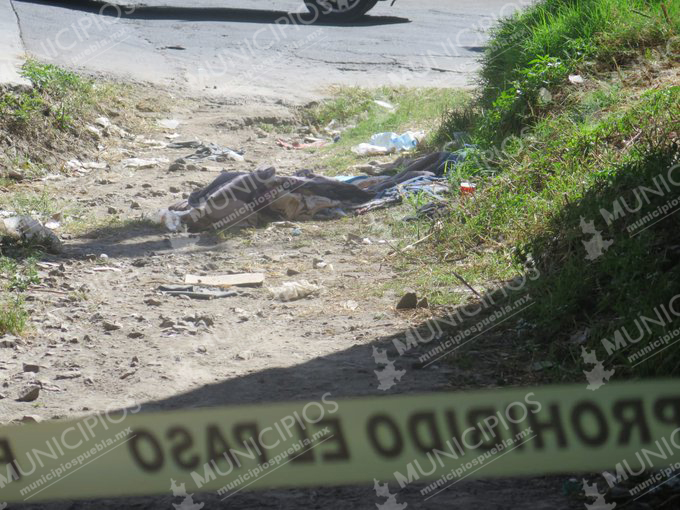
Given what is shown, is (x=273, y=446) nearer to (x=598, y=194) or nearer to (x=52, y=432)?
(x=52, y=432)

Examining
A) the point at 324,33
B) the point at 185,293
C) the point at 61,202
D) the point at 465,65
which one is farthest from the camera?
the point at 324,33

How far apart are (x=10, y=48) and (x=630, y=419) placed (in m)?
8.56

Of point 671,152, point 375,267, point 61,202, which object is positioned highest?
point 61,202

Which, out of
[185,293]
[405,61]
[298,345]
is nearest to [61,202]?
[185,293]

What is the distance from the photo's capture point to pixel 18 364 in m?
4.01

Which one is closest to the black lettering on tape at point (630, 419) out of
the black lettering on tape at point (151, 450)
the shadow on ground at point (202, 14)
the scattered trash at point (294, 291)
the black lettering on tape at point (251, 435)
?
the black lettering on tape at point (251, 435)

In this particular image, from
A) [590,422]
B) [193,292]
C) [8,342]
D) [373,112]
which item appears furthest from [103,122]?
[590,422]

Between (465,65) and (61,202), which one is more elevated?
(61,202)

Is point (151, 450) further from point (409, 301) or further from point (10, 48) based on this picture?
point (10, 48)

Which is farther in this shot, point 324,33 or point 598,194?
point 324,33

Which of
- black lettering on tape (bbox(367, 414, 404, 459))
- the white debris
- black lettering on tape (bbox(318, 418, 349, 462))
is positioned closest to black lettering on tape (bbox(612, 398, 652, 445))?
black lettering on tape (bbox(367, 414, 404, 459))

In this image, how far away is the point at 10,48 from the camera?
9.48 metres

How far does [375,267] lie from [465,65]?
253 inches

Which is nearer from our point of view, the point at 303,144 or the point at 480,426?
the point at 480,426
